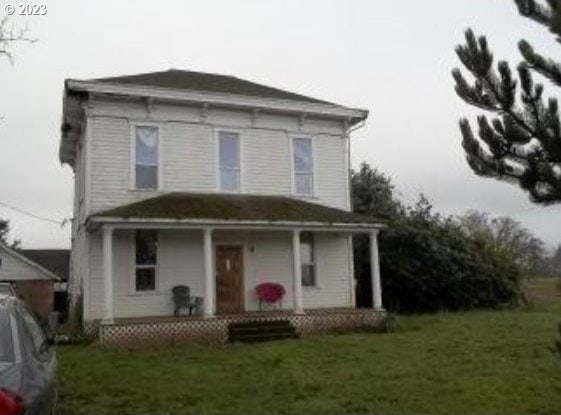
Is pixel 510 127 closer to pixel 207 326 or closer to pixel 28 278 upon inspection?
pixel 207 326

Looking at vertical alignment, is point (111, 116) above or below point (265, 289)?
above

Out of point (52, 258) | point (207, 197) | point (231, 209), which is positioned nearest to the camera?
point (231, 209)

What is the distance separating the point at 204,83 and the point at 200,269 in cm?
631

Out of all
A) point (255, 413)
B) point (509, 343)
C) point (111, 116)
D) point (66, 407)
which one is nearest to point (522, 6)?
point (255, 413)

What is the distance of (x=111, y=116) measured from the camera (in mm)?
21000

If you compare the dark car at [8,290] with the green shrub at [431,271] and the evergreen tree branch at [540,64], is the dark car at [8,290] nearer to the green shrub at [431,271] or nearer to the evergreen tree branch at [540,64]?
the evergreen tree branch at [540,64]

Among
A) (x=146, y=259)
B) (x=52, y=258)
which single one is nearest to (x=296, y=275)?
(x=146, y=259)

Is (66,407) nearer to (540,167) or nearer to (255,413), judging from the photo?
(255,413)

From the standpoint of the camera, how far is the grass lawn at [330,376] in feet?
32.7

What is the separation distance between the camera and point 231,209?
21203 mm

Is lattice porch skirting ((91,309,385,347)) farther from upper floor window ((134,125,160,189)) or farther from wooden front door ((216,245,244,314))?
upper floor window ((134,125,160,189))

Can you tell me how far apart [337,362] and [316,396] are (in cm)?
368

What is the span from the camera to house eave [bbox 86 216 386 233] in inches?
750

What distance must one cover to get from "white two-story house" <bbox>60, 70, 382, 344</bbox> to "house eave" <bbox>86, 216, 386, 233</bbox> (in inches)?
1.4
